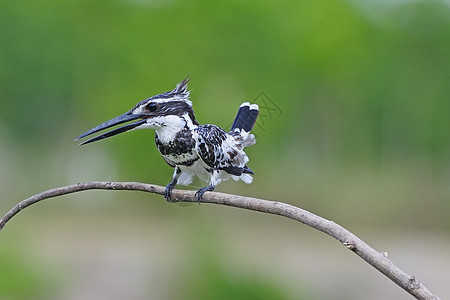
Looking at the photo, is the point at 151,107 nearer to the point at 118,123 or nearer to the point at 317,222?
the point at 118,123

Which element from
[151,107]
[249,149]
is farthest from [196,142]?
[249,149]

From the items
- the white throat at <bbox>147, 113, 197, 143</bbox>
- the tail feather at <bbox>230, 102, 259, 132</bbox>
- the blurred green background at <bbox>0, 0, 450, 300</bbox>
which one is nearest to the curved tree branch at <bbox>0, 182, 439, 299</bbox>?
the white throat at <bbox>147, 113, 197, 143</bbox>

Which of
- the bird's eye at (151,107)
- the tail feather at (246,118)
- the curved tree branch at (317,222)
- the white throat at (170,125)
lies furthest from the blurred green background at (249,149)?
the curved tree branch at (317,222)

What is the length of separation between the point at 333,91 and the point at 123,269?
4.36 metres

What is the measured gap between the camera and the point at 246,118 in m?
1.31

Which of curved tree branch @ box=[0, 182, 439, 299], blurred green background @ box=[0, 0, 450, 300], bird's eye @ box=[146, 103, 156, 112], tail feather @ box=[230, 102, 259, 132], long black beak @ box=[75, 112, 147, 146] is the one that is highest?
blurred green background @ box=[0, 0, 450, 300]

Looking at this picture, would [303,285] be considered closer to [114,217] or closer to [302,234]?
[302,234]

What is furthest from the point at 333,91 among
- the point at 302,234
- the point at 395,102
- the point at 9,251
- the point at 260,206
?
the point at 260,206

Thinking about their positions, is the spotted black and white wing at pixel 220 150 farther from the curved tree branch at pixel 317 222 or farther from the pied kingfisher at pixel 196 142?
the curved tree branch at pixel 317 222

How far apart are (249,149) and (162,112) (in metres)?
7.17

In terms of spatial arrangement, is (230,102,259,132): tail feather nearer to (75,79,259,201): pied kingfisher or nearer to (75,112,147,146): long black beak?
(75,79,259,201): pied kingfisher

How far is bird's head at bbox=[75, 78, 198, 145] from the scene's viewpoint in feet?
3.43

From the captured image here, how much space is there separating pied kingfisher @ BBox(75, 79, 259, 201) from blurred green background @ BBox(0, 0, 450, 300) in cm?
529

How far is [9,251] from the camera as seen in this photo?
7.57 m
